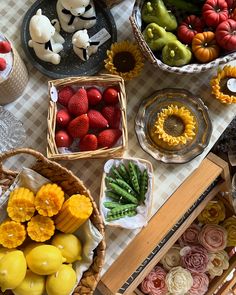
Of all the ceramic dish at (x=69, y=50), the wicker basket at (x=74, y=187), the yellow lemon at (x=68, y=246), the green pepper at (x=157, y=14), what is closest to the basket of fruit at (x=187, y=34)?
the green pepper at (x=157, y=14)

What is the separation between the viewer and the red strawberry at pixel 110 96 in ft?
3.53

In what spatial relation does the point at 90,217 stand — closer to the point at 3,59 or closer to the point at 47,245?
the point at 47,245

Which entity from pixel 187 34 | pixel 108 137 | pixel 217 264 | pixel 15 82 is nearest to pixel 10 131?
pixel 15 82

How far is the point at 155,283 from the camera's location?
56.9 inches

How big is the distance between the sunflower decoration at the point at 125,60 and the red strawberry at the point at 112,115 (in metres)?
0.10

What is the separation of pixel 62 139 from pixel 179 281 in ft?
2.06

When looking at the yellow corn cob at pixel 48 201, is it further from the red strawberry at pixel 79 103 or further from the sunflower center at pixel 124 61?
the sunflower center at pixel 124 61

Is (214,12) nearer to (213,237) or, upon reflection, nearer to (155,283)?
(213,237)

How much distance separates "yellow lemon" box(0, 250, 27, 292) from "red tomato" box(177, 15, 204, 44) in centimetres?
63

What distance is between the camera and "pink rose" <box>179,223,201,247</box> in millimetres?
1474

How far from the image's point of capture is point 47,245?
35.5 inches

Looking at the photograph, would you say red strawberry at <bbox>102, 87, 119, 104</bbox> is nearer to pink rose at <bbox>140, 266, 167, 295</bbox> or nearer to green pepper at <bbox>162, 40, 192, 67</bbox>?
green pepper at <bbox>162, 40, 192, 67</bbox>

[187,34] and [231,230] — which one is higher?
[187,34]

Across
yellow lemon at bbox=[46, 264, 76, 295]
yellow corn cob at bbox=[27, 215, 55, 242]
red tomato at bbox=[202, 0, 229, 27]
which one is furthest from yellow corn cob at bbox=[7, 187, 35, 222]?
red tomato at bbox=[202, 0, 229, 27]
